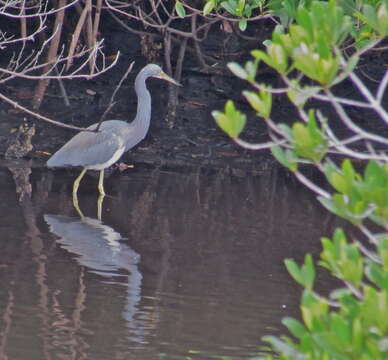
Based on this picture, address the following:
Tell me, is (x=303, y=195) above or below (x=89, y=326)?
above

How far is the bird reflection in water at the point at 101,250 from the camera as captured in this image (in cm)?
588

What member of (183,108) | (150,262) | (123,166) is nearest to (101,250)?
(150,262)

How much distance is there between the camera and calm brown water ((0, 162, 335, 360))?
506 cm

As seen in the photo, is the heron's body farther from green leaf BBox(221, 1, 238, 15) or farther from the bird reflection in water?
green leaf BBox(221, 1, 238, 15)

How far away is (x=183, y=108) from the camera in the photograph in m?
11.5

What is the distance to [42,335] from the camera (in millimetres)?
4980

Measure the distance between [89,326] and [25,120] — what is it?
566cm

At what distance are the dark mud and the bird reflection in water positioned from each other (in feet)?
8.00

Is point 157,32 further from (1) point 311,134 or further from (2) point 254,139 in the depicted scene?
(1) point 311,134

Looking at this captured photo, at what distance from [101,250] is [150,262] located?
463 mm

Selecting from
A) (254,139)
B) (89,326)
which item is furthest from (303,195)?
(89,326)

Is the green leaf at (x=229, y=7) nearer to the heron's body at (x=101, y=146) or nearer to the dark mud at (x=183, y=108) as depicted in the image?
the heron's body at (x=101, y=146)

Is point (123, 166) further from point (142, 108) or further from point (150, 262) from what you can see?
point (150, 262)

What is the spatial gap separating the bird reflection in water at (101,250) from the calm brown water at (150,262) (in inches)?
0.4
